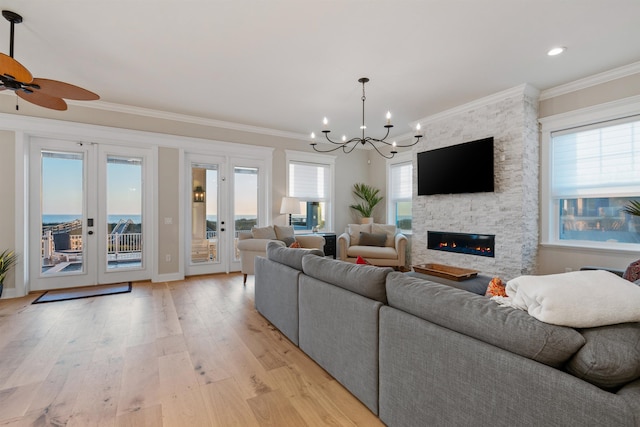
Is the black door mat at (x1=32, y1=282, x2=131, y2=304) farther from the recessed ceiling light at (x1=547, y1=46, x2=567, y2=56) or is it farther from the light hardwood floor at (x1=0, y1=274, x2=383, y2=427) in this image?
the recessed ceiling light at (x1=547, y1=46, x2=567, y2=56)

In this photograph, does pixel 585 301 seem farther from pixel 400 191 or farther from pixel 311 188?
pixel 311 188

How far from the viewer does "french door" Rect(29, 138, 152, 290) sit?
4289 millimetres

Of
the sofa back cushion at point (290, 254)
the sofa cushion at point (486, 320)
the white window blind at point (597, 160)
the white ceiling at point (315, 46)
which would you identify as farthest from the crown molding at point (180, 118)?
the sofa cushion at point (486, 320)

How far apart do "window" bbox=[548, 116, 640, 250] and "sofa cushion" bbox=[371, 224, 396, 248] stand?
2.44m

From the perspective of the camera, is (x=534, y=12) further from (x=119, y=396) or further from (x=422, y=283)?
(x=119, y=396)

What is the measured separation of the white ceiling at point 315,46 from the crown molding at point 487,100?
0.15 metres

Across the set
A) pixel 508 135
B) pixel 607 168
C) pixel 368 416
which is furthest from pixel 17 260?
pixel 607 168

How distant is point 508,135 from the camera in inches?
162

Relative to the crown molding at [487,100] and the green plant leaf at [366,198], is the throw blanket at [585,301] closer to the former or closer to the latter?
the crown molding at [487,100]

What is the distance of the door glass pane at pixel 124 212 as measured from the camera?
15.4ft

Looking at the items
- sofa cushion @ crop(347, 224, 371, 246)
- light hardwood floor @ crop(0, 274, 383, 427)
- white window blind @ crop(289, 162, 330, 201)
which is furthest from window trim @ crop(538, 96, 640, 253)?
white window blind @ crop(289, 162, 330, 201)

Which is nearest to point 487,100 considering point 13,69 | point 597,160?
point 597,160

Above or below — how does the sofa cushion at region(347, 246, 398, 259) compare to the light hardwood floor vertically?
above

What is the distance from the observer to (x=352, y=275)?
1.90 meters
